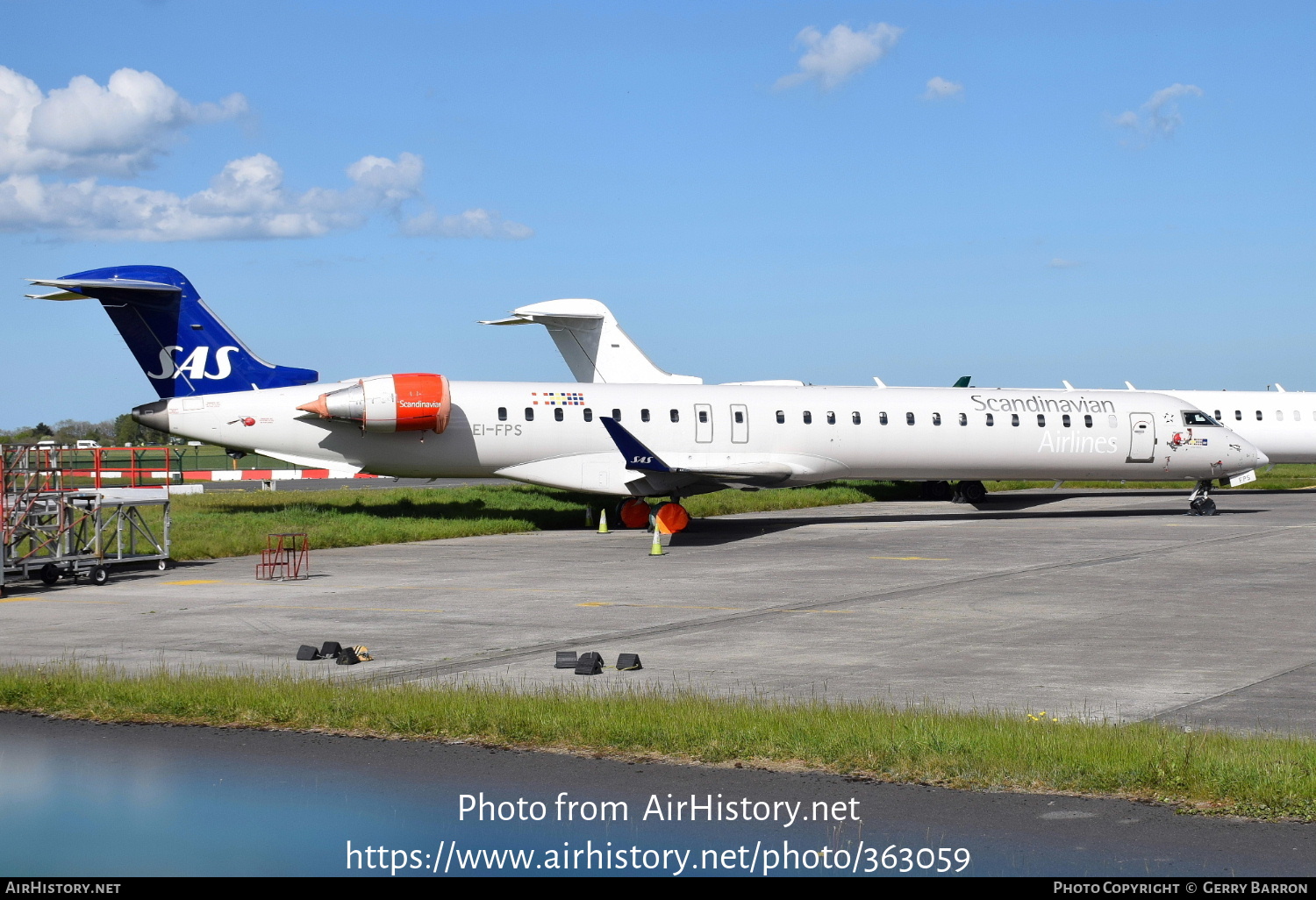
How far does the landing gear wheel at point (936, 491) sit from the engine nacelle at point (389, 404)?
2026 centimetres

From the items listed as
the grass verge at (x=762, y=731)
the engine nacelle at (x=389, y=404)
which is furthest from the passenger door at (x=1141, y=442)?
the grass verge at (x=762, y=731)

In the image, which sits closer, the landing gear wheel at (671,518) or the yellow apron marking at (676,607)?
the yellow apron marking at (676,607)

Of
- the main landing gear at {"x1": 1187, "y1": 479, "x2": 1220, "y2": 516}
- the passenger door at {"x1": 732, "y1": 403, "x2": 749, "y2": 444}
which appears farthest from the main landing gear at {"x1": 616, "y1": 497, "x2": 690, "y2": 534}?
the main landing gear at {"x1": 1187, "y1": 479, "x2": 1220, "y2": 516}

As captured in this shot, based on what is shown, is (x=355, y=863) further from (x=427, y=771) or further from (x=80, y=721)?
(x=80, y=721)

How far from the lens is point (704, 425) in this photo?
30969 mm

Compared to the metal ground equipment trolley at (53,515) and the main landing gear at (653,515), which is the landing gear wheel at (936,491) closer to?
the main landing gear at (653,515)

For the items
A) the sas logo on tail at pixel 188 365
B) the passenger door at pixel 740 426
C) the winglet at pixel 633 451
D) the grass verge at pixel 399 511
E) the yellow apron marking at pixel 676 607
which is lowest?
the yellow apron marking at pixel 676 607

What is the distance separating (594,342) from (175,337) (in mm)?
13902

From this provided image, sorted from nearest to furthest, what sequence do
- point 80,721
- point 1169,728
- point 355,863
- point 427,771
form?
point 355,863, point 427,771, point 1169,728, point 80,721

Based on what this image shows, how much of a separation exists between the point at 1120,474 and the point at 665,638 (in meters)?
22.3

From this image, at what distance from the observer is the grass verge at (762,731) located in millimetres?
8203

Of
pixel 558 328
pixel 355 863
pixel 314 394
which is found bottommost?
pixel 355 863

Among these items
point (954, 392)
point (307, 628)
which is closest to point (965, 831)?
point (307, 628)

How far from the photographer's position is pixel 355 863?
6930 millimetres
